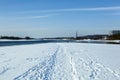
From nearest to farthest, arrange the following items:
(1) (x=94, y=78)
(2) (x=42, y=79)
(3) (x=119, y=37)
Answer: (2) (x=42, y=79) < (1) (x=94, y=78) < (3) (x=119, y=37)

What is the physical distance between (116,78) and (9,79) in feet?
12.8

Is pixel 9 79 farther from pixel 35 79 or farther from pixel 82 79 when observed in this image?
pixel 82 79

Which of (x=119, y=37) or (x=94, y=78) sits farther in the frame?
(x=119, y=37)

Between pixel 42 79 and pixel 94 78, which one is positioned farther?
pixel 94 78

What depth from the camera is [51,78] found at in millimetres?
8430

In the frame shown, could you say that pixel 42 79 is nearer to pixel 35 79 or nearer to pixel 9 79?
pixel 35 79

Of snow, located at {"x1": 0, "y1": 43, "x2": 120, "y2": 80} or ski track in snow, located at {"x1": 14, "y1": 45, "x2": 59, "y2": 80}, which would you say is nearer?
ski track in snow, located at {"x1": 14, "y1": 45, "x2": 59, "y2": 80}

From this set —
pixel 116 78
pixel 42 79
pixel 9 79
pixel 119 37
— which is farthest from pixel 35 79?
pixel 119 37

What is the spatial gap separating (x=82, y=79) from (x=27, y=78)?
197cm

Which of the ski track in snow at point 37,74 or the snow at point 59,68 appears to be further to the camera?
the snow at point 59,68

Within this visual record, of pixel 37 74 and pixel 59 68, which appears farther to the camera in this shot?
pixel 59 68

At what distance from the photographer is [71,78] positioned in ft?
27.7

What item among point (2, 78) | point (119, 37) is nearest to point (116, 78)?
point (2, 78)

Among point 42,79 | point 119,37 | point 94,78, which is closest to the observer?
point 42,79
